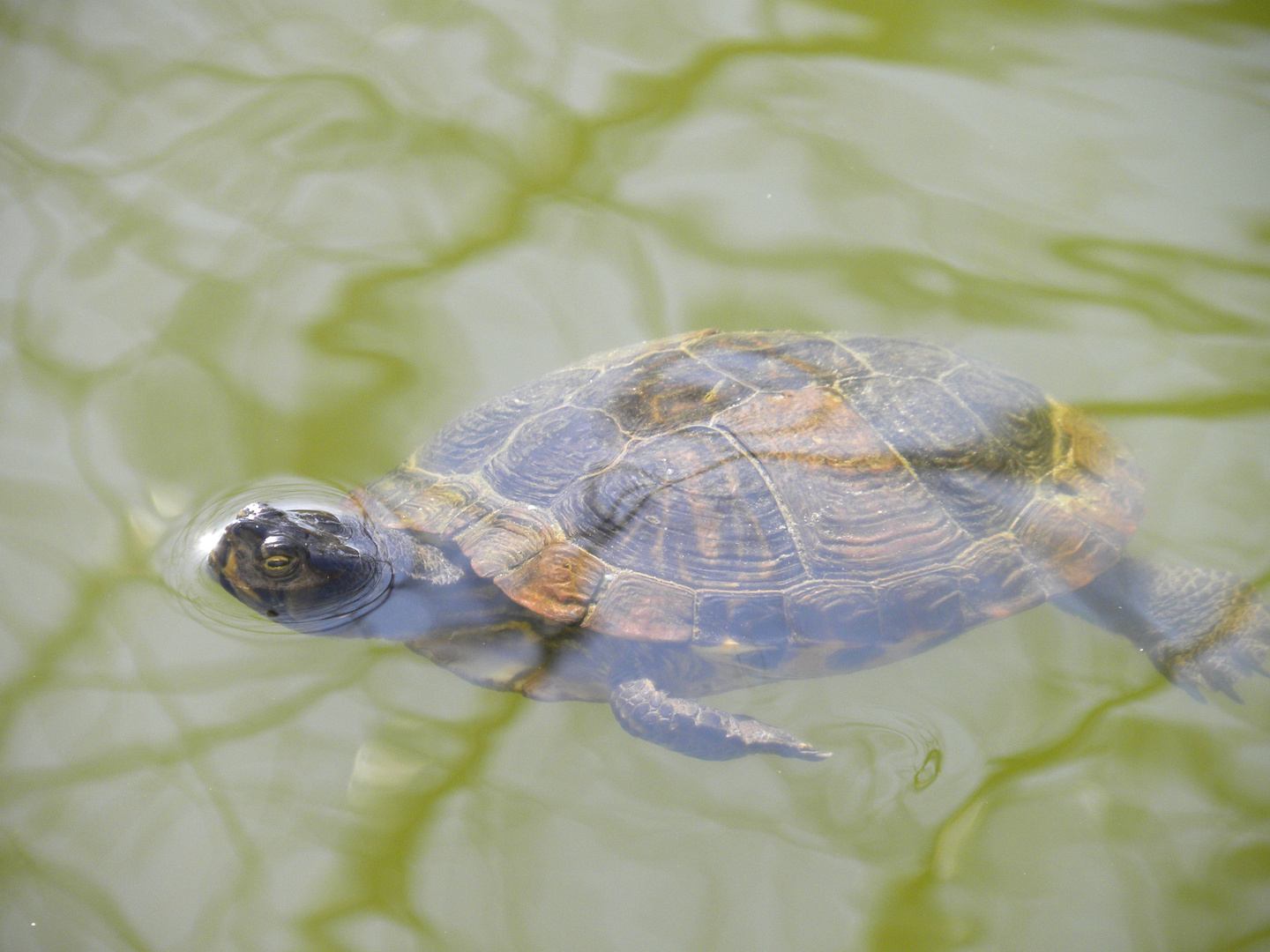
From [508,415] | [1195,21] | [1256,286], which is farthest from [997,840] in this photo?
[1195,21]

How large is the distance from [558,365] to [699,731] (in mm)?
1617

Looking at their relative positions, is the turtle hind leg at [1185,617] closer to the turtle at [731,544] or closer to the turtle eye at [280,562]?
the turtle at [731,544]

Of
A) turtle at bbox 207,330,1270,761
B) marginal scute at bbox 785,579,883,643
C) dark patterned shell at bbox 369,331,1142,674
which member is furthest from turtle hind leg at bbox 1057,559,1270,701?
marginal scute at bbox 785,579,883,643

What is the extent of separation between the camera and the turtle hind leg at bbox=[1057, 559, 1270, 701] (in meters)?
2.71

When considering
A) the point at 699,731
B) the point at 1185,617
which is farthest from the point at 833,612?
the point at 1185,617

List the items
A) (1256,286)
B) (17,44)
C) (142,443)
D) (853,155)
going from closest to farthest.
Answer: (142,443), (1256,286), (853,155), (17,44)

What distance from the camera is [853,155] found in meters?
4.22

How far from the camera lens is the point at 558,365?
11.4 feet

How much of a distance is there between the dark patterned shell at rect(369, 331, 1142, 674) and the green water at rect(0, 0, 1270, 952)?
322mm

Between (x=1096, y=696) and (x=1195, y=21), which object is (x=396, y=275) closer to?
(x=1096, y=696)

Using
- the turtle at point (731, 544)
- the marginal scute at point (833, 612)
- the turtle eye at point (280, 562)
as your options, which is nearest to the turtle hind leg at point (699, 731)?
the turtle at point (731, 544)

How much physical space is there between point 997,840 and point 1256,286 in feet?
9.03

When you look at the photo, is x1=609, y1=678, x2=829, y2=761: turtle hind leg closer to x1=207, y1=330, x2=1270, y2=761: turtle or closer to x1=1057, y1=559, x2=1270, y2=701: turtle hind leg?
→ x1=207, y1=330, x2=1270, y2=761: turtle

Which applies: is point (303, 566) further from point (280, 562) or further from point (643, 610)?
point (643, 610)
